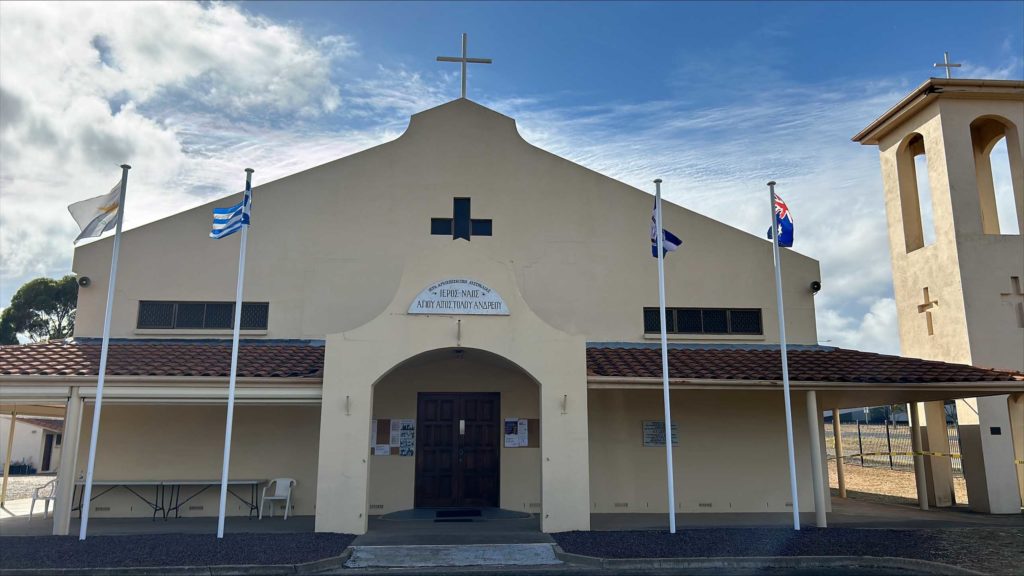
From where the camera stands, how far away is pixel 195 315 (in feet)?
51.4

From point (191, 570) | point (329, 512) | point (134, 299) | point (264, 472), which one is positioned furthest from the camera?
point (134, 299)

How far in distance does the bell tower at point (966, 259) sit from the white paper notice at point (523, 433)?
33.9 ft

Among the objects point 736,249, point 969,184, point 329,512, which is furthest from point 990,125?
point 329,512

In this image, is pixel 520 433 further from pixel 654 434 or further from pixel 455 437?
pixel 654 434

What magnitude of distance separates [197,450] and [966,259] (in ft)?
59.4

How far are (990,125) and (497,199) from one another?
1397 cm

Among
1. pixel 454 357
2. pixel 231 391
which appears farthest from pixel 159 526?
pixel 454 357

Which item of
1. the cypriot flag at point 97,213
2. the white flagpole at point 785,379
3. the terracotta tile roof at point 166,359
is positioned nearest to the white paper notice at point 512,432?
the terracotta tile roof at point 166,359

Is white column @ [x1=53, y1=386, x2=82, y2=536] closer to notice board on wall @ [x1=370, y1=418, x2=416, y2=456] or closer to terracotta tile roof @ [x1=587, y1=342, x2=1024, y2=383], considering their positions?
notice board on wall @ [x1=370, y1=418, x2=416, y2=456]

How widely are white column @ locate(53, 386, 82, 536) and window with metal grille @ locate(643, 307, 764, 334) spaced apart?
11.4 m

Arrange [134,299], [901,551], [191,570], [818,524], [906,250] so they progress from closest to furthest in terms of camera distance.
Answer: [191,570]
[901,551]
[818,524]
[134,299]
[906,250]

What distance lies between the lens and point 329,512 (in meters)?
11.9

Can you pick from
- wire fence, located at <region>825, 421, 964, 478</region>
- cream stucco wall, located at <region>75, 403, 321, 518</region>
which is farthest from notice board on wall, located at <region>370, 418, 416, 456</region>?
wire fence, located at <region>825, 421, 964, 478</region>

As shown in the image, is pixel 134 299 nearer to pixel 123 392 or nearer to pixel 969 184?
pixel 123 392
